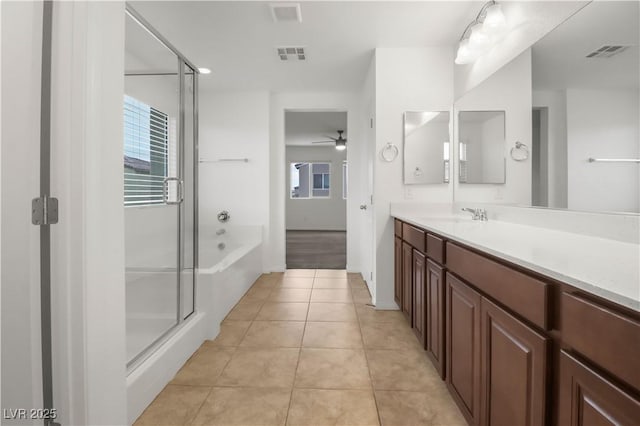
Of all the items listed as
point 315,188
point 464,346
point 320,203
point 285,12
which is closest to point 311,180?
point 315,188

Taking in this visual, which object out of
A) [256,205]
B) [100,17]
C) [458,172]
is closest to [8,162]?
[100,17]

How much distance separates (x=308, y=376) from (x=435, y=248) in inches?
39.2

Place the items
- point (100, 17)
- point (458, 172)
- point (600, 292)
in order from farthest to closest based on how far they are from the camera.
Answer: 1. point (458, 172)
2. point (100, 17)
3. point (600, 292)

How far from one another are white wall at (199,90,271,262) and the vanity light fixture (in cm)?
253

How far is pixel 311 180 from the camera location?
9680 mm

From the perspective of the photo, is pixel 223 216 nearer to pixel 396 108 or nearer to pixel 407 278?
pixel 396 108

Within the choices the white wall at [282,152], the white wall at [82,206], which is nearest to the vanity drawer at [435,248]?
the white wall at [82,206]

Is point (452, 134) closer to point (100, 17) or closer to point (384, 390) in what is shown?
point (384, 390)

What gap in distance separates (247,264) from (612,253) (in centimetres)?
300

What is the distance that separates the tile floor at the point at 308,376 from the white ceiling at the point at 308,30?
235cm

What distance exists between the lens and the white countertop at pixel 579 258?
61 cm

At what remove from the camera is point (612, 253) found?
981 millimetres

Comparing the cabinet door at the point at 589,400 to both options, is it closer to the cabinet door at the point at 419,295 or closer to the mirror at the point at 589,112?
the mirror at the point at 589,112

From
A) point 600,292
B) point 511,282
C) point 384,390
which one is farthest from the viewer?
point 384,390
